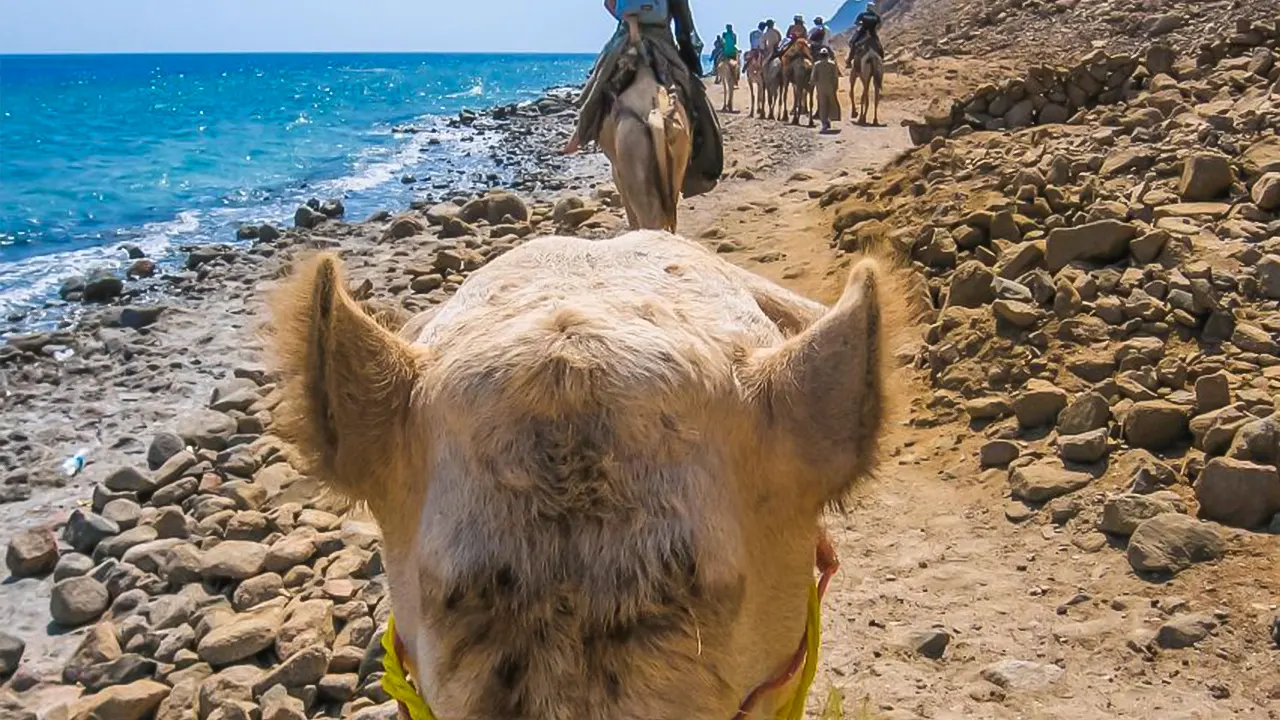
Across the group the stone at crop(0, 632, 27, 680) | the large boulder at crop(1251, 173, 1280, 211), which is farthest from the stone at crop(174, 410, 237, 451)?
the large boulder at crop(1251, 173, 1280, 211)

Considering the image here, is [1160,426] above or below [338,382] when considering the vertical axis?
below

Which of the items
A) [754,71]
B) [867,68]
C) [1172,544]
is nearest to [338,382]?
[1172,544]

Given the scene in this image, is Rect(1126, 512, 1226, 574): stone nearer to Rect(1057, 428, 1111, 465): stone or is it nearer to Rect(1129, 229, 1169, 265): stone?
Rect(1057, 428, 1111, 465): stone

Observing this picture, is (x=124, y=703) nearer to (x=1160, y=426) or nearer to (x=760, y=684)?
(x=760, y=684)

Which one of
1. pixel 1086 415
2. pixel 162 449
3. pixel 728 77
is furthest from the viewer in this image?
pixel 728 77

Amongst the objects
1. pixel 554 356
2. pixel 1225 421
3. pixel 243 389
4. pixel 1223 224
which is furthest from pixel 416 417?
pixel 243 389

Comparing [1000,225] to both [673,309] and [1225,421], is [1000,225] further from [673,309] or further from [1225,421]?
[673,309]

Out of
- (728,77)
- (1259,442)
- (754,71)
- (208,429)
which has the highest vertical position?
(754,71)

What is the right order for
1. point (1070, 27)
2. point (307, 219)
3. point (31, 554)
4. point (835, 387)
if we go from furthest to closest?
point (1070, 27) → point (307, 219) → point (31, 554) → point (835, 387)

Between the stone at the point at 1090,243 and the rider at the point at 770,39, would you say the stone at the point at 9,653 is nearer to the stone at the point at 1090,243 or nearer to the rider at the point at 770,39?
the stone at the point at 1090,243

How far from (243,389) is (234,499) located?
8.74ft

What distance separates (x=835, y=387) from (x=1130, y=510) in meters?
3.80

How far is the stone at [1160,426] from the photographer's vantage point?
560cm

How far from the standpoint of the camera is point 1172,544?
4.80 metres
